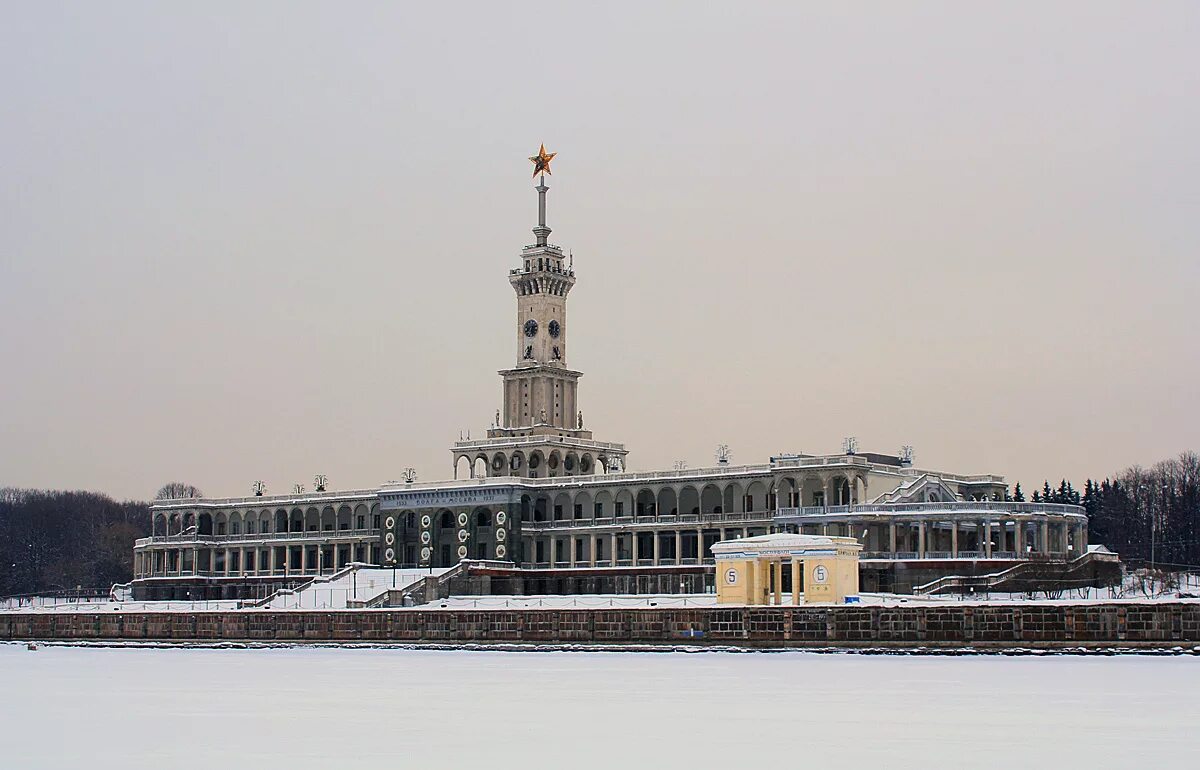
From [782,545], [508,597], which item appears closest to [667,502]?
[508,597]

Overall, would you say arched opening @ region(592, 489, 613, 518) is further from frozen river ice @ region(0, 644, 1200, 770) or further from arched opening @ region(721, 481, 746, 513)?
frozen river ice @ region(0, 644, 1200, 770)

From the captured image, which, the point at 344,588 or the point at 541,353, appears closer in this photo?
the point at 344,588

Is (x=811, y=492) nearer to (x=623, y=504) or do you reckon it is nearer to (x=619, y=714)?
(x=623, y=504)

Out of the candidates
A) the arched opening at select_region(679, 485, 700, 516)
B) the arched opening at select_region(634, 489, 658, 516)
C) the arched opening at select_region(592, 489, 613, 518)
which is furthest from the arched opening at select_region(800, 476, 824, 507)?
the arched opening at select_region(592, 489, 613, 518)

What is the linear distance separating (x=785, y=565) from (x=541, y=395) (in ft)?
152

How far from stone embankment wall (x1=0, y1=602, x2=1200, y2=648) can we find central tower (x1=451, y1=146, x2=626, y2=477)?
3602cm

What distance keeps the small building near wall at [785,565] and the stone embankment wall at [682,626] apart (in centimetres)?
533

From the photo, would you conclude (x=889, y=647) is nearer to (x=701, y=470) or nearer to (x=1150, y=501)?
(x=701, y=470)

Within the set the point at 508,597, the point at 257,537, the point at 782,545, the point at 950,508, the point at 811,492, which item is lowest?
the point at 508,597

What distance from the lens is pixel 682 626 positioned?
2968 inches

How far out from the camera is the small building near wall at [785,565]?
260 ft

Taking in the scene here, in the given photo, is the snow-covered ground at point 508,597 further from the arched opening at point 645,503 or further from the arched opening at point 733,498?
the arched opening at point 645,503

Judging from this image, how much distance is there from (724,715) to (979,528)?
62.2 metres

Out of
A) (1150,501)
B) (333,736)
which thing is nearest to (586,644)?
(333,736)
